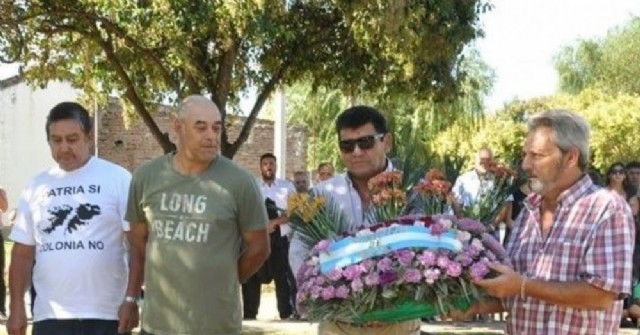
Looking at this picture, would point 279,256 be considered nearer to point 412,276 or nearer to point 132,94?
point 132,94

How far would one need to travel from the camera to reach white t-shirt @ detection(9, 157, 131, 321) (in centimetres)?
490

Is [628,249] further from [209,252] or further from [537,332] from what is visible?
[209,252]

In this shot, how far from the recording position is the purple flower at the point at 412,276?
3.67 meters

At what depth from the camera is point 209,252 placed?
457cm

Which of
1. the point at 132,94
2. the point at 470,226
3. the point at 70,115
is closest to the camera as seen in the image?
the point at 470,226

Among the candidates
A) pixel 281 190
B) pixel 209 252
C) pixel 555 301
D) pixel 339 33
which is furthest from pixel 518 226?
pixel 339 33

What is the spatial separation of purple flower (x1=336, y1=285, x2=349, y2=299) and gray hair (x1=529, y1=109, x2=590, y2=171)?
86 centimetres

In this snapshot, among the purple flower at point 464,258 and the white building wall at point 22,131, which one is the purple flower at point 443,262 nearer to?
the purple flower at point 464,258

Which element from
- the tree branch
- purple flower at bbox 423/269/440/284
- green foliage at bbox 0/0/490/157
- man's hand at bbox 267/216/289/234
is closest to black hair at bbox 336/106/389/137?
man's hand at bbox 267/216/289/234

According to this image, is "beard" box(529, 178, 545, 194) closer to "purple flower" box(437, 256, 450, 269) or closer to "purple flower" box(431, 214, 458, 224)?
"purple flower" box(431, 214, 458, 224)

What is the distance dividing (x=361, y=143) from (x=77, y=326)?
1610 millimetres

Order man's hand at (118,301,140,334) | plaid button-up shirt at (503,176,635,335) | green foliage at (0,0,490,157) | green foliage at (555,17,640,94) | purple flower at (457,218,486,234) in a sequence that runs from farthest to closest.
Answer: green foliage at (555,17,640,94)
green foliage at (0,0,490,157)
man's hand at (118,301,140,334)
purple flower at (457,218,486,234)
plaid button-up shirt at (503,176,635,335)

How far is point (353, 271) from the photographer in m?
3.78

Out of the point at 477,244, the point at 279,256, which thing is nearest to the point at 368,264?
the point at 477,244
